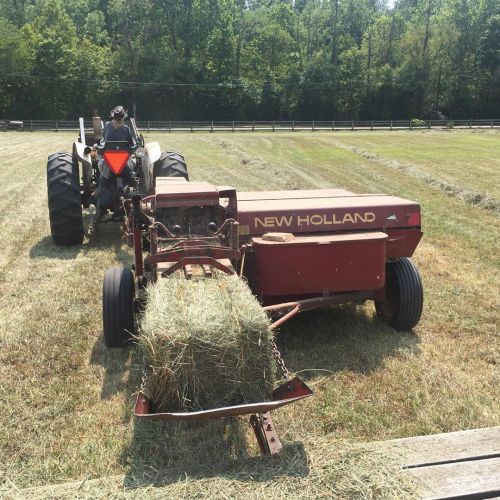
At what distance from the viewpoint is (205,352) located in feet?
9.79

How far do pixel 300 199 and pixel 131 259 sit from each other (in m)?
2.71

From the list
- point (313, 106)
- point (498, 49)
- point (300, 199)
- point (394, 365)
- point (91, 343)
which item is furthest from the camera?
point (498, 49)

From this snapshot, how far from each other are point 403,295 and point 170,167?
4.38 metres

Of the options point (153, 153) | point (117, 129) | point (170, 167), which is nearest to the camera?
point (117, 129)

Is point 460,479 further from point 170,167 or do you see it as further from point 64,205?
point 170,167

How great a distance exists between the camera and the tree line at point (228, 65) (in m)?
51.4

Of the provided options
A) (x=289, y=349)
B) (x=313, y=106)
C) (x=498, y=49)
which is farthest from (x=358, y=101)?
(x=289, y=349)

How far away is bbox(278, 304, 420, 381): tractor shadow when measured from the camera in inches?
167

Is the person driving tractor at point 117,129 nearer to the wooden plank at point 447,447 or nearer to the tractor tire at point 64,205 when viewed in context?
the tractor tire at point 64,205

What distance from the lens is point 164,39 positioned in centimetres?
6044

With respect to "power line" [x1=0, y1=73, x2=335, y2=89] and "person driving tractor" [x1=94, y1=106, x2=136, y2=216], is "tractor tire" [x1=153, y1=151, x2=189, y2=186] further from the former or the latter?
"power line" [x1=0, y1=73, x2=335, y2=89]

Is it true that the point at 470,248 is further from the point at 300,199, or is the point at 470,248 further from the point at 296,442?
the point at 296,442

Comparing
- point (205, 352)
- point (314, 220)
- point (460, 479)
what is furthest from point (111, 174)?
point (460, 479)

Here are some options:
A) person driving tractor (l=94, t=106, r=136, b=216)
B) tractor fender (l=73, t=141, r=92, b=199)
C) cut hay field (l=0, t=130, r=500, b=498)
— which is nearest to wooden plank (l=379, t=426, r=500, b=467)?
cut hay field (l=0, t=130, r=500, b=498)
